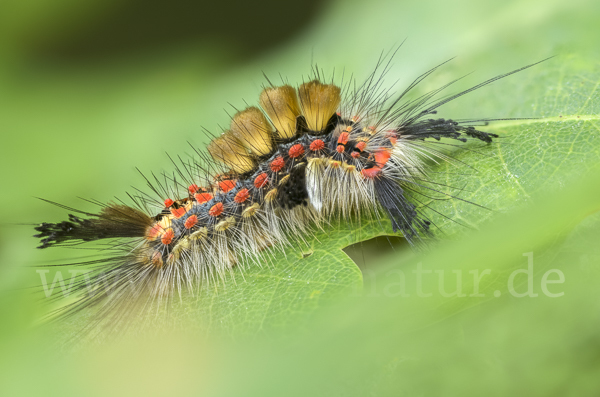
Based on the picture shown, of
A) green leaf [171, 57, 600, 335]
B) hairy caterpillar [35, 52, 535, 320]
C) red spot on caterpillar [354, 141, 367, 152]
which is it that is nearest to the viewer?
green leaf [171, 57, 600, 335]

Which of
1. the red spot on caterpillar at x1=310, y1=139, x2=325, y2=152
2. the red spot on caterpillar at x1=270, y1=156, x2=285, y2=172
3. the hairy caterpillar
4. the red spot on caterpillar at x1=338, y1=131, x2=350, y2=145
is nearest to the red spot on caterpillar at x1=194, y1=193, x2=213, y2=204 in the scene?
the hairy caterpillar

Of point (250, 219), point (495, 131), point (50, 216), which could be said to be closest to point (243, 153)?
point (250, 219)

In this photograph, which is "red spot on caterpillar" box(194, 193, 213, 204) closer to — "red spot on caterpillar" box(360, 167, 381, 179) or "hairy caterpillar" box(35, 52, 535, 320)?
"hairy caterpillar" box(35, 52, 535, 320)

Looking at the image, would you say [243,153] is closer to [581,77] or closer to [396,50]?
[396,50]

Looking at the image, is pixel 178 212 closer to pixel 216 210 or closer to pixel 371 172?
pixel 216 210

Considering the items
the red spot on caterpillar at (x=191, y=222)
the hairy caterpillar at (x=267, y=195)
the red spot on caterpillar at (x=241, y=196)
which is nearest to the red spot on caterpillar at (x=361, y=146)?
the hairy caterpillar at (x=267, y=195)

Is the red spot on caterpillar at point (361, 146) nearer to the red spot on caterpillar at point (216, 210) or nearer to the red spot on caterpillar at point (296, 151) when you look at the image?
the red spot on caterpillar at point (296, 151)

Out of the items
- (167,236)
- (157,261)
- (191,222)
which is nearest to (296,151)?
(191,222)
